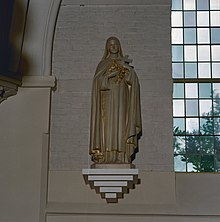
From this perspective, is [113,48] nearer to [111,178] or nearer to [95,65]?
[95,65]

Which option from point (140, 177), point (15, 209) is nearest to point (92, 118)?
point (140, 177)

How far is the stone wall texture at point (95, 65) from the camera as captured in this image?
7066mm

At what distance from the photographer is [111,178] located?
21.1 ft

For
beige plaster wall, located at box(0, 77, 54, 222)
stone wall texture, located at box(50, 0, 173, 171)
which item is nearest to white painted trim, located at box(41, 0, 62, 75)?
stone wall texture, located at box(50, 0, 173, 171)

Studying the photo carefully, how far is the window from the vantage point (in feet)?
24.1

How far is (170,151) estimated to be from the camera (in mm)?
7031

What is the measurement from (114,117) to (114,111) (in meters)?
0.08

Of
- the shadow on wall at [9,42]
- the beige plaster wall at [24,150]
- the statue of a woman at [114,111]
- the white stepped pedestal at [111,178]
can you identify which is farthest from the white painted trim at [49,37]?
the white stepped pedestal at [111,178]

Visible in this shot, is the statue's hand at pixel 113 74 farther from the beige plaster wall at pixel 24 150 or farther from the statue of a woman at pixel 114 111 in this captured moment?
the beige plaster wall at pixel 24 150

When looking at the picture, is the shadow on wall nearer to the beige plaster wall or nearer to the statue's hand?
the beige plaster wall

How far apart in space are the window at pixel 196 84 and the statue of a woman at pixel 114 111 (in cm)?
82

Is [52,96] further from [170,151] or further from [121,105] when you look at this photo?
[170,151]

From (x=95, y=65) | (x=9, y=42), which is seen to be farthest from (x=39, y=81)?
(x=9, y=42)

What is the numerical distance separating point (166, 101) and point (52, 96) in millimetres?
1501
